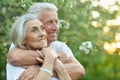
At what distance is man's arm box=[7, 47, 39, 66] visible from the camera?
173 inches

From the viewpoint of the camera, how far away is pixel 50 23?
460 cm

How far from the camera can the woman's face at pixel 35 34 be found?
14.4 ft

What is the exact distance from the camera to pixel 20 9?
6.79 meters

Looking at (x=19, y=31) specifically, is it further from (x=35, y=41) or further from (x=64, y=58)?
(x=64, y=58)

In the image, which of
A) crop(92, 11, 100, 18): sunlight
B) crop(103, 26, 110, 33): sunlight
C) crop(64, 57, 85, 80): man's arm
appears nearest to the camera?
crop(64, 57, 85, 80): man's arm

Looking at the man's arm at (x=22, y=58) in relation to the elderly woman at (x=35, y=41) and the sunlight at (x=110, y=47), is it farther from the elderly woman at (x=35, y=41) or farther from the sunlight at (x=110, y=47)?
the sunlight at (x=110, y=47)

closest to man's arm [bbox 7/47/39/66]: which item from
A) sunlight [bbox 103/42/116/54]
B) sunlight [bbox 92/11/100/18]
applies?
sunlight [bbox 92/11/100/18]

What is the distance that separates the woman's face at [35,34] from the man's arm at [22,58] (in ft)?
0.25

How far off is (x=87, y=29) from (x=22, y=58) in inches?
139

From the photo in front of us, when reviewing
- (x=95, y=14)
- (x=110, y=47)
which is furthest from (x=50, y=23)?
(x=110, y=47)

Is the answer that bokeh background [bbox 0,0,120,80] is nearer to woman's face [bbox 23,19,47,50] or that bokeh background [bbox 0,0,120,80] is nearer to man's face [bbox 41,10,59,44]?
man's face [bbox 41,10,59,44]

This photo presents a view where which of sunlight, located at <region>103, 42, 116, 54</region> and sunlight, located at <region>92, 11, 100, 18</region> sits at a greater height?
sunlight, located at <region>92, 11, 100, 18</region>

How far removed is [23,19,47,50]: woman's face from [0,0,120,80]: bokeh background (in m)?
1.66

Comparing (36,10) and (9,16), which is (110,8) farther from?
(36,10)
